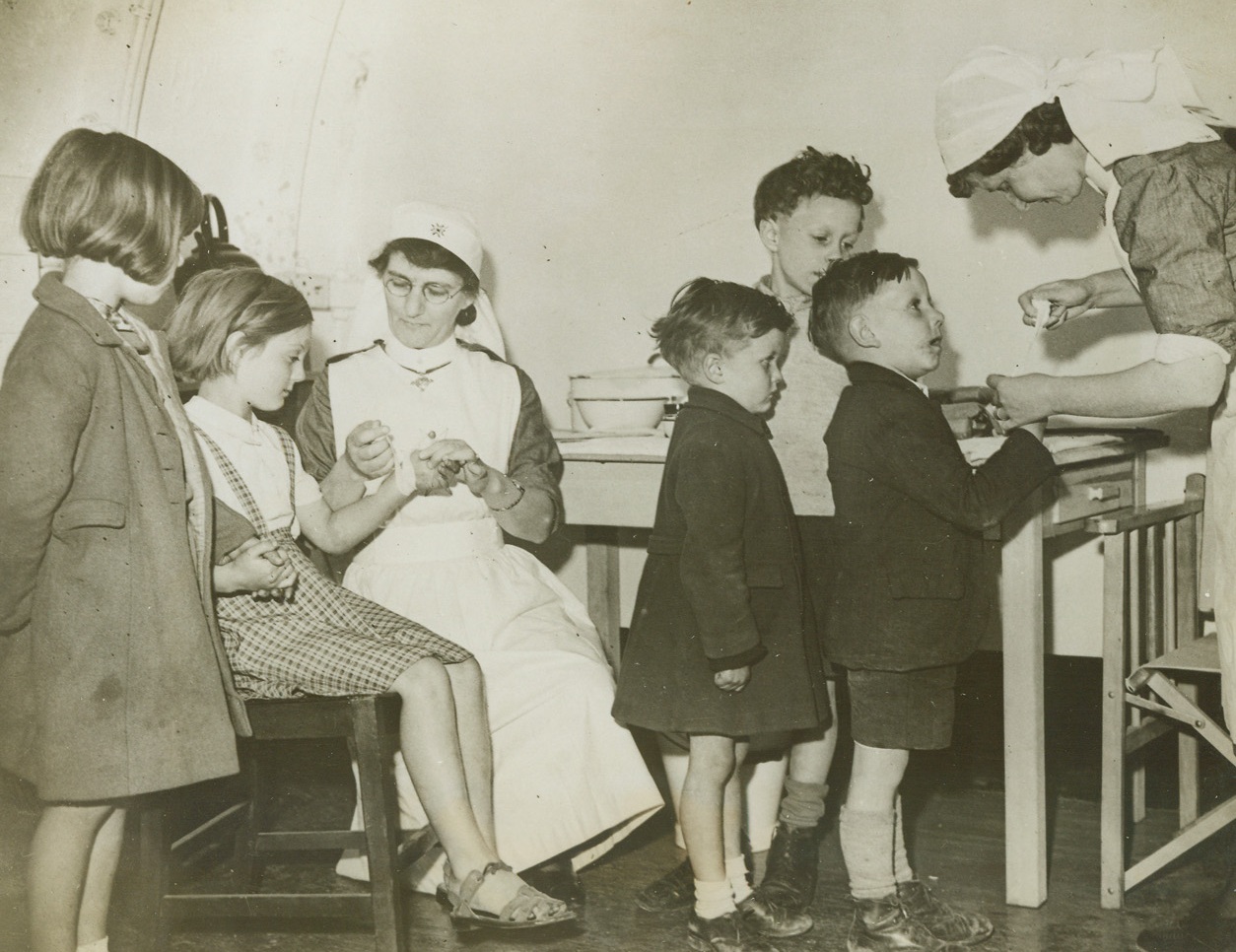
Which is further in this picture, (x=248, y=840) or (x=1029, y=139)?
(x=248, y=840)

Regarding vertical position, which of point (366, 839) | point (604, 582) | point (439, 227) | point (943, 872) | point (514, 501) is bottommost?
point (943, 872)

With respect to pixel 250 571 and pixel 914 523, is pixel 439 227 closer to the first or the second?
pixel 250 571

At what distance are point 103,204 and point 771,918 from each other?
1.52 meters

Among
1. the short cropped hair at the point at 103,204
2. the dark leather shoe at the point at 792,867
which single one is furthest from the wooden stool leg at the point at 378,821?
the short cropped hair at the point at 103,204

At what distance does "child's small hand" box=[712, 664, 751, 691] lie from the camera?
6.27 ft

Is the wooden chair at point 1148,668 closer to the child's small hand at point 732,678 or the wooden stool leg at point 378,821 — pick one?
the child's small hand at point 732,678

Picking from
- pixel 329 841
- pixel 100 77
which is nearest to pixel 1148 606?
pixel 329 841

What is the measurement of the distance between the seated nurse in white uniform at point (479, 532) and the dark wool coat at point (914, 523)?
19.1 inches

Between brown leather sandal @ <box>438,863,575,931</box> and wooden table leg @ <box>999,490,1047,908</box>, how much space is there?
0.79 metres

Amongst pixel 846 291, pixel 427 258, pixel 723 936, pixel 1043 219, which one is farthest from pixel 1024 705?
pixel 427 258

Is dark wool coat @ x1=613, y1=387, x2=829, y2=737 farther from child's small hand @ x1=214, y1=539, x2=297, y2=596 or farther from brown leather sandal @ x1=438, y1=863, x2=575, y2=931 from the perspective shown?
child's small hand @ x1=214, y1=539, x2=297, y2=596

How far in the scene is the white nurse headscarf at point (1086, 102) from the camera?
1.78 meters

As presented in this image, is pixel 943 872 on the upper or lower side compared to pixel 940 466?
lower

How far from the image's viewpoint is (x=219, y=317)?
1.98 meters
